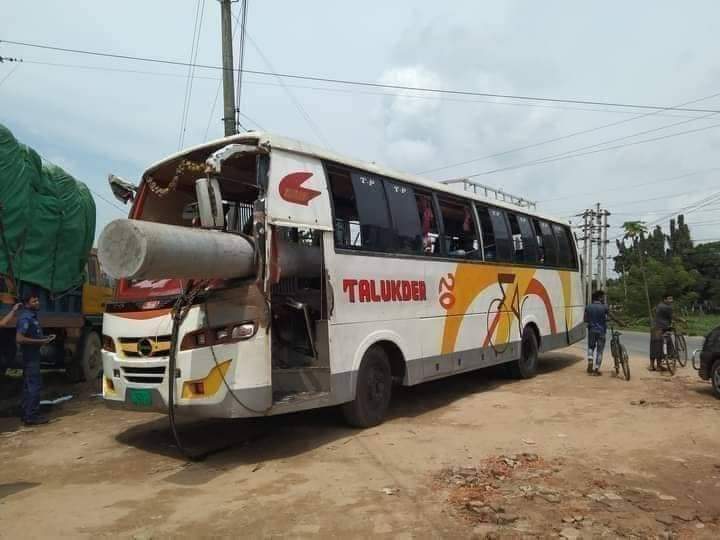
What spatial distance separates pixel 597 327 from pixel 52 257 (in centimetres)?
995

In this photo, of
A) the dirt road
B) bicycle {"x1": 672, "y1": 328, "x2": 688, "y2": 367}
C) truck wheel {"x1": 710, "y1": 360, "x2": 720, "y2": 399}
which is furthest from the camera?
bicycle {"x1": 672, "y1": 328, "x2": 688, "y2": 367}

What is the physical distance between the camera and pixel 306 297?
286 inches

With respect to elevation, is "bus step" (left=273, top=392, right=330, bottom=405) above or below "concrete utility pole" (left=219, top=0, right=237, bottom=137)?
below

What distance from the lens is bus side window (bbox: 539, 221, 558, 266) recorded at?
485 inches

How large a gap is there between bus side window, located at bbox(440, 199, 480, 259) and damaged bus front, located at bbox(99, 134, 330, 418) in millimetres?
2705

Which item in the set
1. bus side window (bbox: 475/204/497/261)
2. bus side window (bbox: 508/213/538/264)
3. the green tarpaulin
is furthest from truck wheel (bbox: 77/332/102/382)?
bus side window (bbox: 508/213/538/264)

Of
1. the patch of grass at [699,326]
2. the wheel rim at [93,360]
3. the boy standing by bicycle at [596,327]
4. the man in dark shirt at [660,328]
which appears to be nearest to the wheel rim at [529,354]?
the boy standing by bicycle at [596,327]

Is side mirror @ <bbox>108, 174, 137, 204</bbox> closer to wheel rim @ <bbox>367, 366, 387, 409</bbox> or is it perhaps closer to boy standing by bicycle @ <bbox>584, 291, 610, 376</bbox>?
wheel rim @ <bbox>367, 366, 387, 409</bbox>

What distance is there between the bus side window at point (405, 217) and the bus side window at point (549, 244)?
16.4ft

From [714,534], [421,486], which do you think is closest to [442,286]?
[421,486]

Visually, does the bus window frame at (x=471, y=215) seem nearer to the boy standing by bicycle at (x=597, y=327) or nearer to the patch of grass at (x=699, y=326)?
the boy standing by bicycle at (x=597, y=327)

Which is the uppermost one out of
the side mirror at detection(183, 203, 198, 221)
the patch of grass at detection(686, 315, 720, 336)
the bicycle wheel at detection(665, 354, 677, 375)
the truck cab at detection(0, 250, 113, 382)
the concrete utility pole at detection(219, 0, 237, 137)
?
the concrete utility pole at detection(219, 0, 237, 137)

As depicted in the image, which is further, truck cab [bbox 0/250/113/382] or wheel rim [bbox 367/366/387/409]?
truck cab [bbox 0/250/113/382]

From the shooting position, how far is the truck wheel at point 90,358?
36.1 feet
